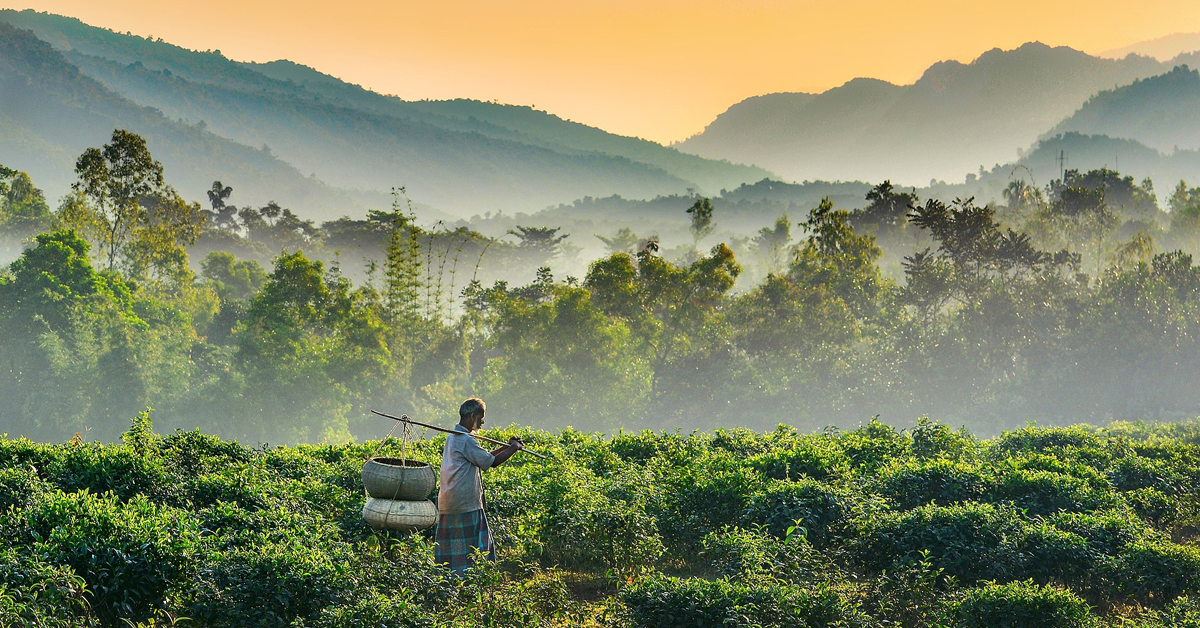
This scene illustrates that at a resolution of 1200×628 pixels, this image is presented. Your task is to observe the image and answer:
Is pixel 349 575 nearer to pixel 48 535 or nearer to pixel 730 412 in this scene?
pixel 48 535

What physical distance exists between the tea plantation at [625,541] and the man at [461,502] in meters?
0.23

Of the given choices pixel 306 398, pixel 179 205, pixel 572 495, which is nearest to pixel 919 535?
pixel 572 495

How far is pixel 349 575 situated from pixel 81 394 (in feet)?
120

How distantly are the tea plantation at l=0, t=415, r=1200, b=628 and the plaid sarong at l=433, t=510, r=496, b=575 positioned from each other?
184 mm

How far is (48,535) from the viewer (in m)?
6.38

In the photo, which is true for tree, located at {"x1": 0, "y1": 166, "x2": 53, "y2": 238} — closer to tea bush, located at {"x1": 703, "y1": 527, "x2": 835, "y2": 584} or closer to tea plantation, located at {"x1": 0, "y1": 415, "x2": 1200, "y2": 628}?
tea plantation, located at {"x1": 0, "y1": 415, "x2": 1200, "y2": 628}

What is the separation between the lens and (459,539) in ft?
24.9

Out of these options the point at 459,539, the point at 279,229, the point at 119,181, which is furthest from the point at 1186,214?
the point at 279,229

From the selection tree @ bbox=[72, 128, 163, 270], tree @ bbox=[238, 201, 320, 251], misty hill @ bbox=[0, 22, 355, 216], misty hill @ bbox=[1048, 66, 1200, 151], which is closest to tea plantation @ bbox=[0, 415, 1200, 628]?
tree @ bbox=[72, 128, 163, 270]

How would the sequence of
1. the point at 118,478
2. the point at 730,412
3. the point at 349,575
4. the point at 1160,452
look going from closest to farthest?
the point at 349,575 < the point at 118,478 < the point at 1160,452 < the point at 730,412

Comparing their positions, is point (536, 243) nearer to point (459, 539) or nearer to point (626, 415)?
point (626, 415)

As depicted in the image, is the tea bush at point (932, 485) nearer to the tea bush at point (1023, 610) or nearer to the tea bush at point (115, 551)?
the tea bush at point (1023, 610)

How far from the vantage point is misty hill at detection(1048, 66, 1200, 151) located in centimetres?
16900

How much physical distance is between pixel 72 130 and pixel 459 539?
18014 cm
